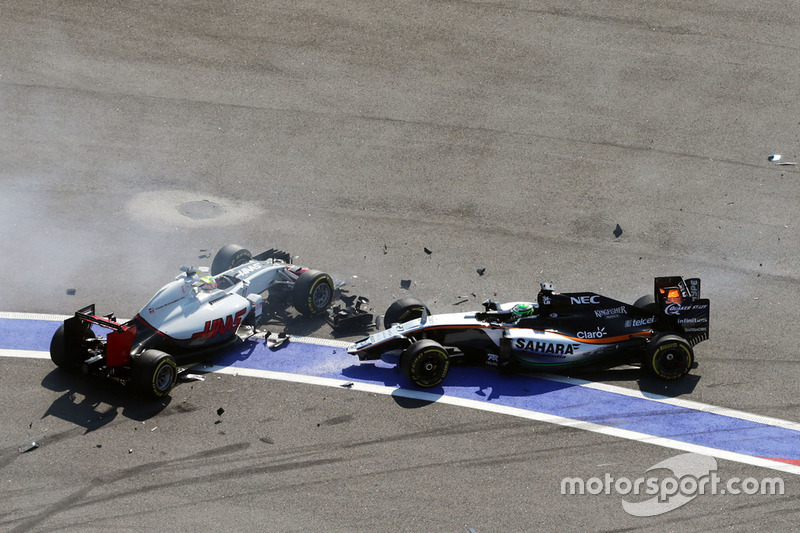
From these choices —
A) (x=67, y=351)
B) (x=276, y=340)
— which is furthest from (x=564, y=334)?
(x=67, y=351)

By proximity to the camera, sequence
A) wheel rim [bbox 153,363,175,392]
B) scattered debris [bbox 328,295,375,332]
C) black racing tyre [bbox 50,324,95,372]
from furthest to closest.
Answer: scattered debris [bbox 328,295,375,332]
black racing tyre [bbox 50,324,95,372]
wheel rim [bbox 153,363,175,392]

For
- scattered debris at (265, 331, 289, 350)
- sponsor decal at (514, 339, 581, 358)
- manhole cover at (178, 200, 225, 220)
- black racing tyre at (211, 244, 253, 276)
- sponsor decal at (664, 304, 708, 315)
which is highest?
manhole cover at (178, 200, 225, 220)

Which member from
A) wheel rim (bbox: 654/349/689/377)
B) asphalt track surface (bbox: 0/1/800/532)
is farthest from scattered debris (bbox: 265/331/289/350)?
wheel rim (bbox: 654/349/689/377)

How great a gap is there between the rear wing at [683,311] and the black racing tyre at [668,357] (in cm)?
40

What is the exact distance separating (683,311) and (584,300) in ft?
4.76

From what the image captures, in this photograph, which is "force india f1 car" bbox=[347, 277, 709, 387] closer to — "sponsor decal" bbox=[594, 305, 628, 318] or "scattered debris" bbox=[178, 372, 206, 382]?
"sponsor decal" bbox=[594, 305, 628, 318]

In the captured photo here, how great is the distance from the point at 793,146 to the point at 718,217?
388cm

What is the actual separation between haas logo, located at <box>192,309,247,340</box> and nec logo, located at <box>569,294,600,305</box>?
487cm

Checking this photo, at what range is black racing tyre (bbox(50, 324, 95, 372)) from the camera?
12.4 metres

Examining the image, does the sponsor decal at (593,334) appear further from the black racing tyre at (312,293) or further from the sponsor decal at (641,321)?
the black racing tyre at (312,293)

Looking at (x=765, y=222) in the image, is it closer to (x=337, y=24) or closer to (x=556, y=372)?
(x=556, y=372)

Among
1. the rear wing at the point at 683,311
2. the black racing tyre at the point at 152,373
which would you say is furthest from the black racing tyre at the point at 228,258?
the rear wing at the point at 683,311

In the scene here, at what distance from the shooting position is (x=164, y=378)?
1212 cm

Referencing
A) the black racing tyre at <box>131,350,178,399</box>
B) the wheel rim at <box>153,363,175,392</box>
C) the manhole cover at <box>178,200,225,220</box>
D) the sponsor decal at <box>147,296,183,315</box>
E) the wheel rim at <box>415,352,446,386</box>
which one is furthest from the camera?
the manhole cover at <box>178,200,225,220</box>
